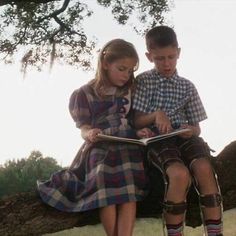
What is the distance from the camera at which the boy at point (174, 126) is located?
3.90 m

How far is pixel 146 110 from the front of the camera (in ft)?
14.8

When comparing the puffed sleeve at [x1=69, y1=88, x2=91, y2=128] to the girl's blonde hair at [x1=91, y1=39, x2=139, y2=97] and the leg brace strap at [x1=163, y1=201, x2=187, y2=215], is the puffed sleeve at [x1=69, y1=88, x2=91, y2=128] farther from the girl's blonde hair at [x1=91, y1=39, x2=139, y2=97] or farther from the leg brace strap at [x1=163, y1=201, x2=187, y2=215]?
the leg brace strap at [x1=163, y1=201, x2=187, y2=215]

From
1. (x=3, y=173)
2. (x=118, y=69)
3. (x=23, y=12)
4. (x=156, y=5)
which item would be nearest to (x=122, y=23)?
(x=156, y=5)

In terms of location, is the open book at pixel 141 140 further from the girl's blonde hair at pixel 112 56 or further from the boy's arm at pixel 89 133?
the girl's blonde hair at pixel 112 56

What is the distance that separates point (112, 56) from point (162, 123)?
686mm

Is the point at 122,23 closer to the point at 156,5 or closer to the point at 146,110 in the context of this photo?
the point at 156,5

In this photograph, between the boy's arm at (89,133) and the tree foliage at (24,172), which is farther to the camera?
the tree foliage at (24,172)

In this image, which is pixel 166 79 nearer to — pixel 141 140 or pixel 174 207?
pixel 141 140

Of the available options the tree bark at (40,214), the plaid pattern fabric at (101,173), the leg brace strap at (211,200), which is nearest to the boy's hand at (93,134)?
the plaid pattern fabric at (101,173)

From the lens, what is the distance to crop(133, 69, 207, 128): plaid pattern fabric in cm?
454

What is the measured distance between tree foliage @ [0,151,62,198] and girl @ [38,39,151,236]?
38.5 m

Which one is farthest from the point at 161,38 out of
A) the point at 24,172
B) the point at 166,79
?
the point at 24,172

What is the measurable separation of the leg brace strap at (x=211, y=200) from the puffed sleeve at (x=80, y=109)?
3.71ft

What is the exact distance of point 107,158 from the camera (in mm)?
4180
